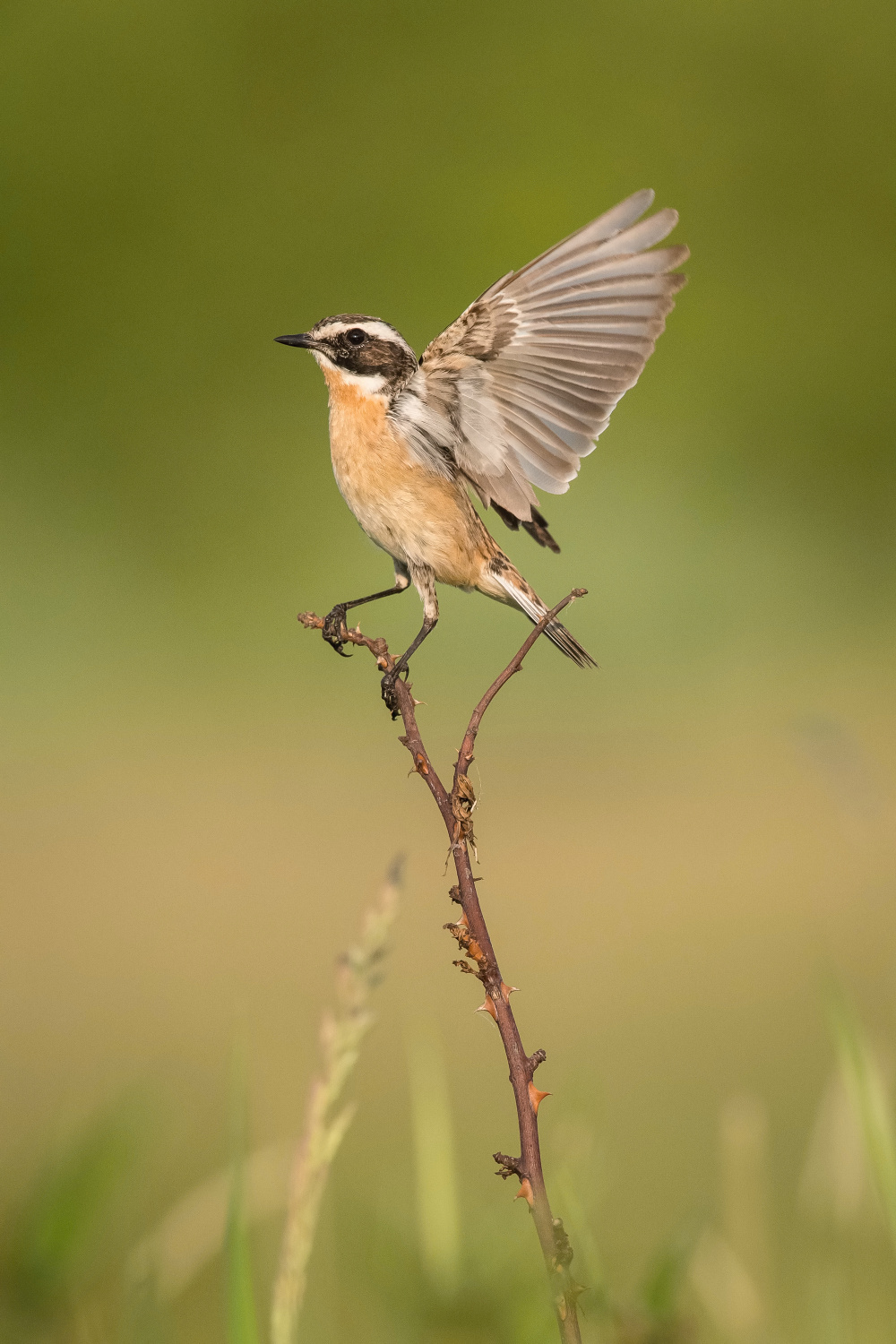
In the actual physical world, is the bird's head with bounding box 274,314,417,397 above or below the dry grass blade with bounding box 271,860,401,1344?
above

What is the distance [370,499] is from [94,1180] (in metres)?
0.85

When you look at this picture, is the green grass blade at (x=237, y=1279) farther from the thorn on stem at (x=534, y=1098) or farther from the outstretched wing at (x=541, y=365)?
the outstretched wing at (x=541, y=365)

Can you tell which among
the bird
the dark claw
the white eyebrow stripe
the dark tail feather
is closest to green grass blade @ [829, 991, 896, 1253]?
the dark claw

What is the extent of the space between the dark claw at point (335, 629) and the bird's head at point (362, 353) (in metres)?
0.26

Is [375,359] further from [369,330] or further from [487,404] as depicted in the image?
[487,404]

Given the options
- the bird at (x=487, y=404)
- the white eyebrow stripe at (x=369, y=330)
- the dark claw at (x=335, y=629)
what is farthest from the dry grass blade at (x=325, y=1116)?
the white eyebrow stripe at (x=369, y=330)

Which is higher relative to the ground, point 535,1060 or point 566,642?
point 566,642

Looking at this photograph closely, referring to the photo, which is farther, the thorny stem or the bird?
the bird

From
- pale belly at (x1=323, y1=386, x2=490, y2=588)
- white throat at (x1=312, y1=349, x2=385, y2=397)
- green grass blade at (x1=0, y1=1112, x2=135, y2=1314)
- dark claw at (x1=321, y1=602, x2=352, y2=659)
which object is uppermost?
white throat at (x1=312, y1=349, x2=385, y2=397)

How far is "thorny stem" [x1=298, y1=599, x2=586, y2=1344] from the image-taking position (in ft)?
1.30

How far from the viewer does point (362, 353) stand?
4.63 feet

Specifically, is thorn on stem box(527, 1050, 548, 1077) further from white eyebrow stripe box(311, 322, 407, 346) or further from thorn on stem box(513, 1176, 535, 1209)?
white eyebrow stripe box(311, 322, 407, 346)

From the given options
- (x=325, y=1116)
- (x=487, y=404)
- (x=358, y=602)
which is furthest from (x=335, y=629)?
(x=325, y=1116)

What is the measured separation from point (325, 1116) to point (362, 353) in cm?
105
